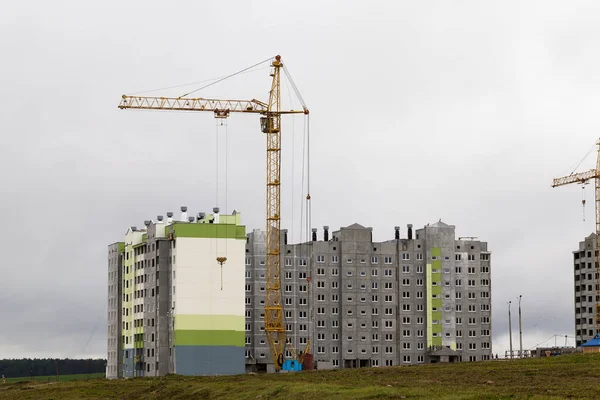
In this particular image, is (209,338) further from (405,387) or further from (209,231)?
(405,387)

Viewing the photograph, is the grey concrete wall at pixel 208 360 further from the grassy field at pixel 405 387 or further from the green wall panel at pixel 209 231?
the grassy field at pixel 405 387

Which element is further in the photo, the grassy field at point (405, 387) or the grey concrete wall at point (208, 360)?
the grey concrete wall at point (208, 360)

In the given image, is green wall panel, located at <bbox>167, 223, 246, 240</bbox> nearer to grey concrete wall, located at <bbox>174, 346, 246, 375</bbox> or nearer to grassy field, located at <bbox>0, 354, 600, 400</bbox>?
grey concrete wall, located at <bbox>174, 346, 246, 375</bbox>

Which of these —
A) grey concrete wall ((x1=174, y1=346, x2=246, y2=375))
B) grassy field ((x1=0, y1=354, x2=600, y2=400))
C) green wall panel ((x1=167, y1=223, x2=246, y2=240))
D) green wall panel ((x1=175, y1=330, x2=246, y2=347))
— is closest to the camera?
grassy field ((x1=0, y1=354, x2=600, y2=400))

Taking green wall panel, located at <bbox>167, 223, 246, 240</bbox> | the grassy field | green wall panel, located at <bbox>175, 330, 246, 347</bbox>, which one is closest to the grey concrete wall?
green wall panel, located at <bbox>175, 330, 246, 347</bbox>

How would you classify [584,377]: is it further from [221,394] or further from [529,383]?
[221,394]

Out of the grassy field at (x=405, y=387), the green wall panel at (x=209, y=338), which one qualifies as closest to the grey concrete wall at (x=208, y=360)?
the green wall panel at (x=209, y=338)

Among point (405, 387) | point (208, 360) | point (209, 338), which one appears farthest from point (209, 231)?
point (405, 387)

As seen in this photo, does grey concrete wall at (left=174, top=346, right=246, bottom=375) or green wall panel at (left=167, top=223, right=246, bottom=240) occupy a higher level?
green wall panel at (left=167, top=223, right=246, bottom=240)

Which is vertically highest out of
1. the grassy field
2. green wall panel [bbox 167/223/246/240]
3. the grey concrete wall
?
green wall panel [bbox 167/223/246/240]

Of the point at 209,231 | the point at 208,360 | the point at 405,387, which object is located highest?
the point at 209,231

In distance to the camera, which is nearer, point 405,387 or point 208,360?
point 405,387

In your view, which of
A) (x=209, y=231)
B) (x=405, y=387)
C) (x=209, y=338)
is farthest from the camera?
(x=209, y=231)

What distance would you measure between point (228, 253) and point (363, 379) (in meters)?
89.8
